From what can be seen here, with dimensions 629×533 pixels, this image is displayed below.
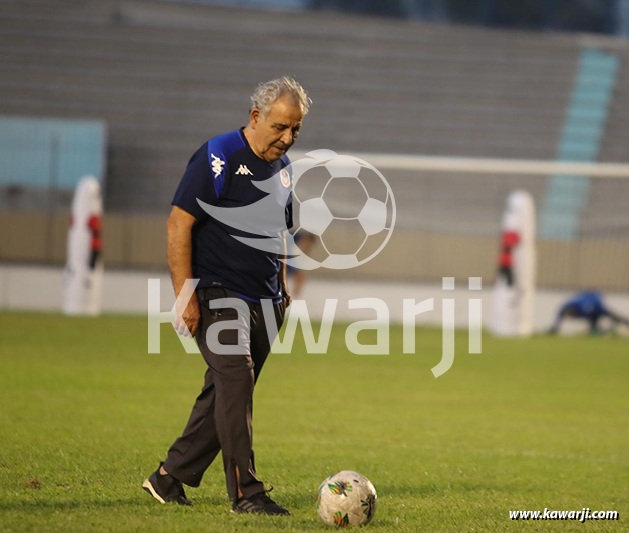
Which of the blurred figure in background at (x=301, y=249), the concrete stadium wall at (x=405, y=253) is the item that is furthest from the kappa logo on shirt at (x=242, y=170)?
the concrete stadium wall at (x=405, y=253)

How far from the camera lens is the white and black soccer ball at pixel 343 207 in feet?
63.1

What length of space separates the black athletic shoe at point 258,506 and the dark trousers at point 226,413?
0.03 metres

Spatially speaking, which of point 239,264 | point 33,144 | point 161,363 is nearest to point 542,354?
point 161,363

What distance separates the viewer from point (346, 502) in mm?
4523

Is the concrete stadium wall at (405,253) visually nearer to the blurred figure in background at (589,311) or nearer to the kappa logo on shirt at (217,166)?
the blurred figure in background at (589,311)

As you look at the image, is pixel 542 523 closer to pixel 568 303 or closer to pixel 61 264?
pixel 568 303

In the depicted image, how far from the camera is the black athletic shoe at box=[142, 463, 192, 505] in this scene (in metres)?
4.79

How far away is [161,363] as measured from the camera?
442 inches

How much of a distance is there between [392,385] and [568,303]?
762cm

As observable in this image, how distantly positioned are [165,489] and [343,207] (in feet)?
49.0

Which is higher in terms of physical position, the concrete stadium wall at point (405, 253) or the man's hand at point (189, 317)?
the man's hand at point (189, 317)
